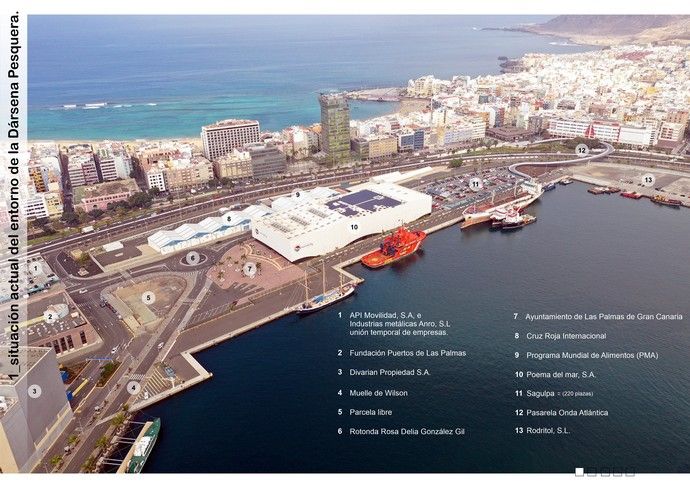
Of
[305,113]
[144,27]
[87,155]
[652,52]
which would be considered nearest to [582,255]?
[87,155]

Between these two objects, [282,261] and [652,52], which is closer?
[282,261]

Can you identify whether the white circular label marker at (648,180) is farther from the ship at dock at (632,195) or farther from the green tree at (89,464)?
the green tree at (89,464)

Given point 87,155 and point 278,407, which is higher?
point 87,155

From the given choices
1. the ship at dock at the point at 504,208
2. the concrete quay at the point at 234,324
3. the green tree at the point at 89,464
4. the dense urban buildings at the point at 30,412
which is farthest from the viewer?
the ship at dock at the point at 504,208

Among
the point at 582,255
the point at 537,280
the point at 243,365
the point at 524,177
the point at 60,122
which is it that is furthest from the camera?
the point at 60,122

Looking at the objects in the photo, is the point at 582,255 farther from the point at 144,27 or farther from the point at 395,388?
the point at 144,27

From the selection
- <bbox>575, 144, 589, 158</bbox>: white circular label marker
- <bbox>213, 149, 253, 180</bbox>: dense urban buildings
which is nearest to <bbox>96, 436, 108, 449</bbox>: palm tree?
<bbox>213, 149, 253, 180</bbox>: dense urban buildings

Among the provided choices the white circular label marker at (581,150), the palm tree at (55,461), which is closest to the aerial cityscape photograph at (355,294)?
the palm tree at (55,461)
